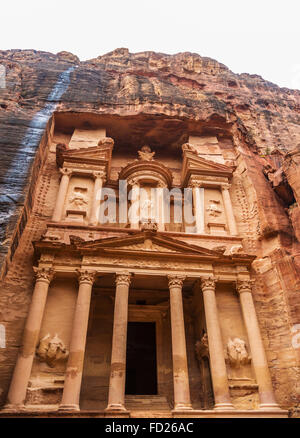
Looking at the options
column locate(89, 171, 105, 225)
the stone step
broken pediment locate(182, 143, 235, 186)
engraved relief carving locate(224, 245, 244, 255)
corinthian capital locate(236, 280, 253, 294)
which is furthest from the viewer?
broken pediment locate(182, 143, 235, 186)

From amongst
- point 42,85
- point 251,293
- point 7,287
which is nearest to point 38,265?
point 7,287

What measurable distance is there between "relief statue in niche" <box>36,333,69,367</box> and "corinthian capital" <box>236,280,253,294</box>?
719cm

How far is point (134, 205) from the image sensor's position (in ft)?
55.1

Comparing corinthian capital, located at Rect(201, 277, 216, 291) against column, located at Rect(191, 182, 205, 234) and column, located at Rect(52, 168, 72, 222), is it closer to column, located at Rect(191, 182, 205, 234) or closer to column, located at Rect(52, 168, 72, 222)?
column, located at Rect(191, 182, 205, 234)

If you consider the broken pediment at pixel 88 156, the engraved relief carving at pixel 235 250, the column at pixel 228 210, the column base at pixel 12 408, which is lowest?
the column base at pixel 12 408

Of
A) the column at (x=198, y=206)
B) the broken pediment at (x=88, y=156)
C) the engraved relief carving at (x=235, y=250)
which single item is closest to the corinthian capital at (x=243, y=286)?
the engraved relief carving at (x=235, y=250)

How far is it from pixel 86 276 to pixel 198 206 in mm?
7496

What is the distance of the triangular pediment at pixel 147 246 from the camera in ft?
42.2

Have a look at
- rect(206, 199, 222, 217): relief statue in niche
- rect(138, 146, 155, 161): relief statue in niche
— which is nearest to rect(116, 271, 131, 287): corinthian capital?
rect(206, 199, 222, 217): relief statue in niche

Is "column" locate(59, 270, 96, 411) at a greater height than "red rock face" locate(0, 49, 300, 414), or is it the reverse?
"red rock face" locate(0, 49, 300, 414)

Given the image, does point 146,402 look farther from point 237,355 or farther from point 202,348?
point 237,355

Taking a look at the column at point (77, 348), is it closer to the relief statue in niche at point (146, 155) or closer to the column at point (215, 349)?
the column at point (215, 349)

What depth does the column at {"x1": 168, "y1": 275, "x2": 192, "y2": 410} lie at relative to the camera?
1014 cm
